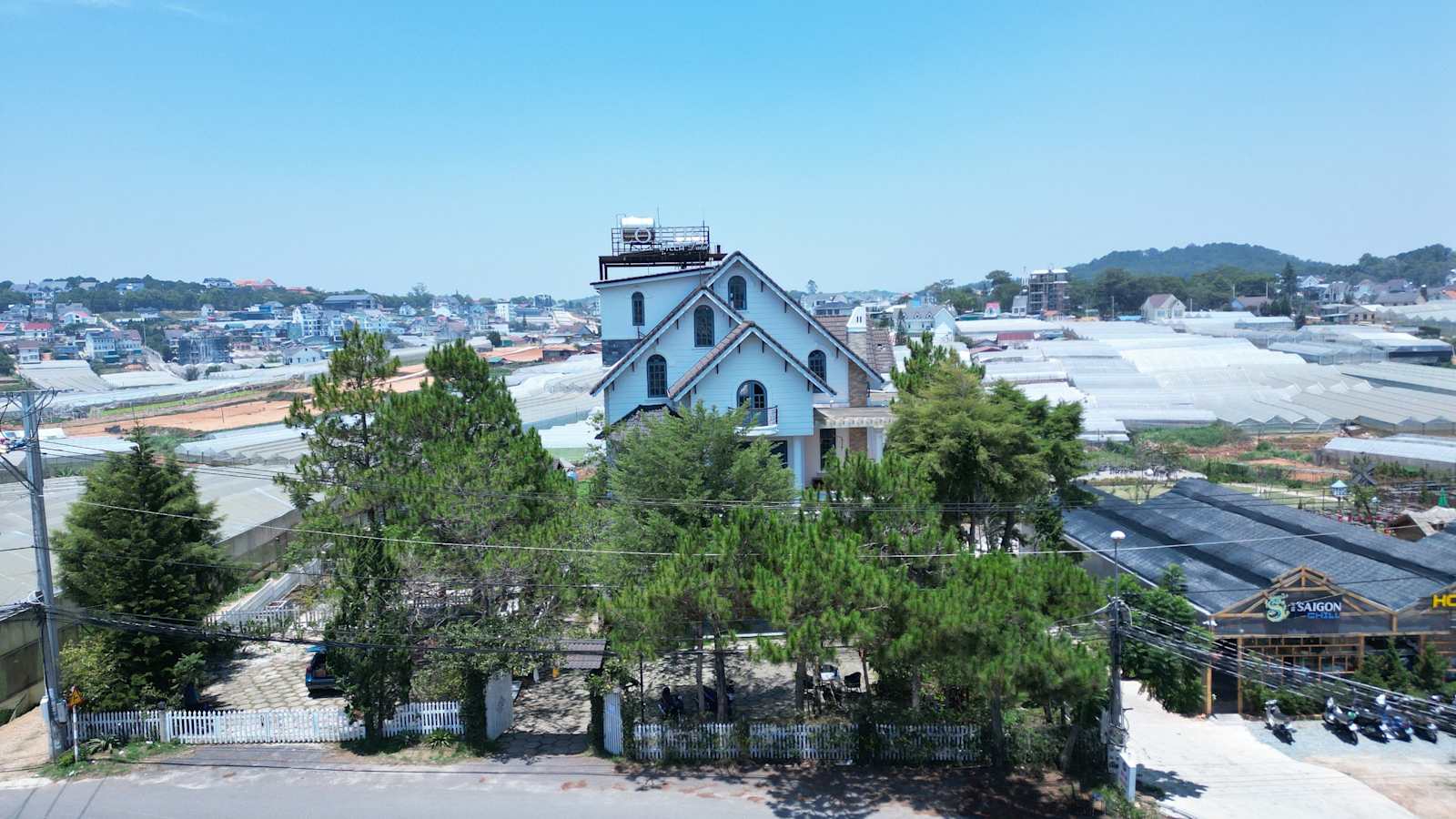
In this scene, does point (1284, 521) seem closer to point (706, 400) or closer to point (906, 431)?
point (906, 431)

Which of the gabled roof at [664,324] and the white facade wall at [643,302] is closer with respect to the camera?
the gabled roof at [664,324]

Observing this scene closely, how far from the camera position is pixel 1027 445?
23.3m

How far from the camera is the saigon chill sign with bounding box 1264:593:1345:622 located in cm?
2053

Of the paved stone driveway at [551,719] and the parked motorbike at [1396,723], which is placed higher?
the paved stone driveway at [551,719]

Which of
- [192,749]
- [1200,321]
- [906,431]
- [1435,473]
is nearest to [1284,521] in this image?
[906,431]

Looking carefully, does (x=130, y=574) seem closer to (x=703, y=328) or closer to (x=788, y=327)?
(x=703, y=328)

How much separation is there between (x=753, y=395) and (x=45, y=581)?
18470 mm

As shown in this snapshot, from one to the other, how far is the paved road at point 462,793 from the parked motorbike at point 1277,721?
8.35m

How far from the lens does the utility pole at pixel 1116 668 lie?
1558 cm

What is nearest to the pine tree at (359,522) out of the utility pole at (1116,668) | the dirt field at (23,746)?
the dirt field at (23,746)

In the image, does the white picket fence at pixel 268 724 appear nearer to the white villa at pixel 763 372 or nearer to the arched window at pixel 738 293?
the white villa at pixel 763 372

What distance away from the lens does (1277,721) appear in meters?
20.1

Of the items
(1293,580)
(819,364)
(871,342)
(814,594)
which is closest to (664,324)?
(819,364)

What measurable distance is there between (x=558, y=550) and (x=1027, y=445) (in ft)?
41.0
